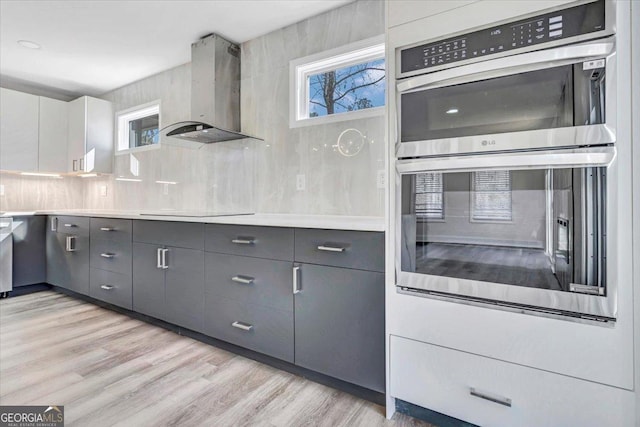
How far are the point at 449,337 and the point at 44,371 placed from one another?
7.09 feet

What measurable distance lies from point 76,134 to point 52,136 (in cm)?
27

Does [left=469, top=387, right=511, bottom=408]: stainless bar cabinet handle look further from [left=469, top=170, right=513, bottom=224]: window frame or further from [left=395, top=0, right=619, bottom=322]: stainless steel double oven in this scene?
[left=469, top=170, right=513, bottom=224]: window frame

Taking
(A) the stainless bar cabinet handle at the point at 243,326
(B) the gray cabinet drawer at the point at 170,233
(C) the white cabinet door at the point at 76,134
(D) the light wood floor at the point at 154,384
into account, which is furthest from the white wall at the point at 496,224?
(C) the white cabinet door at the point at 76,134

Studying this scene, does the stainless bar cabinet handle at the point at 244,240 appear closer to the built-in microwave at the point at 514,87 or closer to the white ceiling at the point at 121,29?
the built-in microwave at the point at 514,87

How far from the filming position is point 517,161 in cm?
118

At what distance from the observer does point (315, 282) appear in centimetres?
168

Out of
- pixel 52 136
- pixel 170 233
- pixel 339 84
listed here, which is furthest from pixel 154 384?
pixel 52 136

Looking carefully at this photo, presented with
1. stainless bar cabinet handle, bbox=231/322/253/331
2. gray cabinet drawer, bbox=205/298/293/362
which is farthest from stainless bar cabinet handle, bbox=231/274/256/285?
Answer: stainless bar cabinet handle, bbox=231/322/253/331

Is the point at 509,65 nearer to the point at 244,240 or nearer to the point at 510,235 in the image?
the point at 510,235

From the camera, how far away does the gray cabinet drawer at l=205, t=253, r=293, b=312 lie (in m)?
1.80

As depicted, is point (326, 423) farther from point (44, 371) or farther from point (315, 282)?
point (44, 371)

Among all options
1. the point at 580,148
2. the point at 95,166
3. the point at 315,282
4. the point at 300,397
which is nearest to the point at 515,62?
the point at 580,148

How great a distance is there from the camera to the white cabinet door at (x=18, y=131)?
3.54 meters

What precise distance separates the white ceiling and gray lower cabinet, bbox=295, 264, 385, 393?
188 centimetres
